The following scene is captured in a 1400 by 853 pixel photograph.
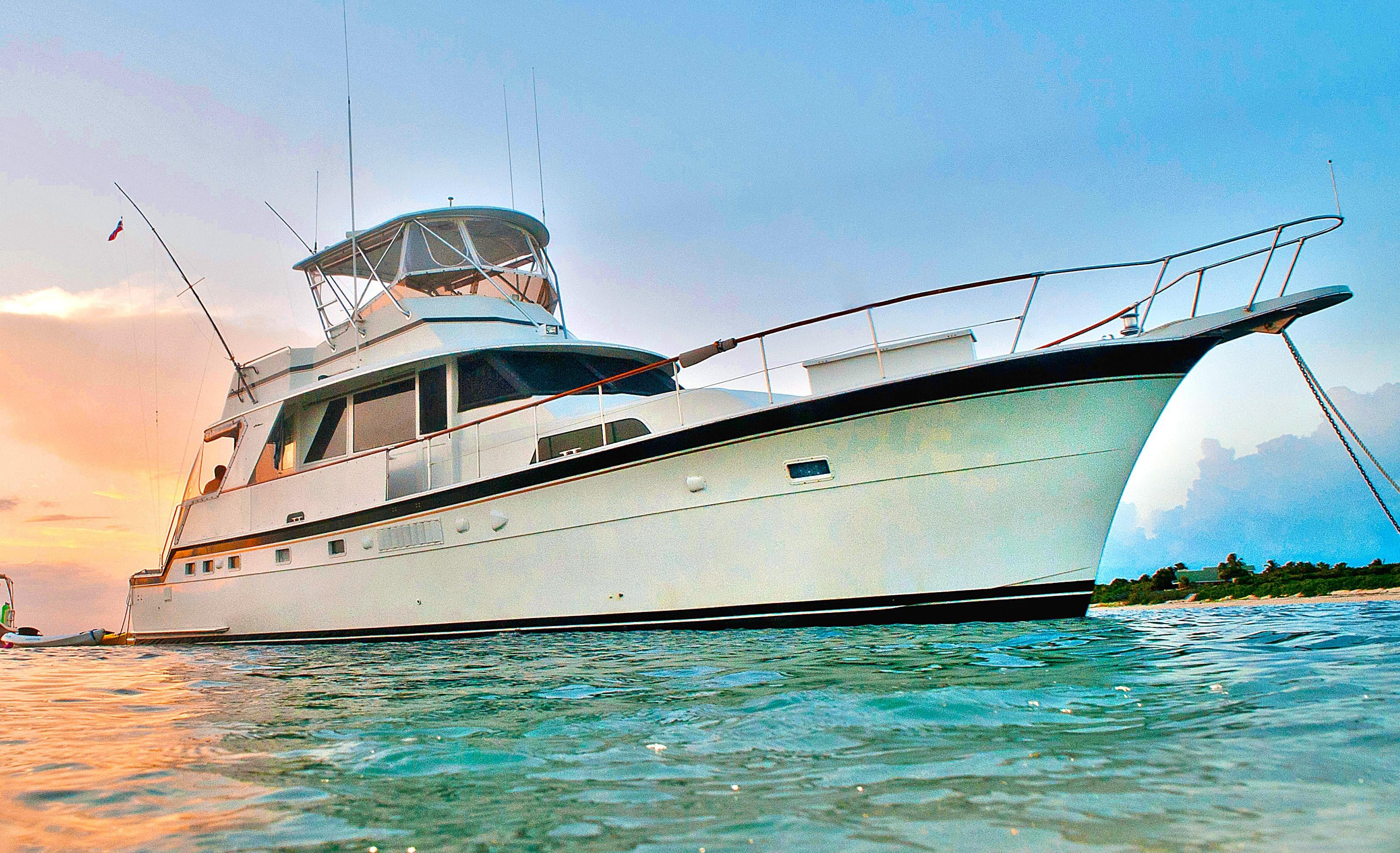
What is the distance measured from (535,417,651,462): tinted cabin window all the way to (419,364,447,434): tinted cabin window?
6.26ft

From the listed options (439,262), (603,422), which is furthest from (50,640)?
(603,422)

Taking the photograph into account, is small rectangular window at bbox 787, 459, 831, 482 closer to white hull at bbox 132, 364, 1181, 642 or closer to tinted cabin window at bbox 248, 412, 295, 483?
white hull at bbox 132, 364, 1181, 642

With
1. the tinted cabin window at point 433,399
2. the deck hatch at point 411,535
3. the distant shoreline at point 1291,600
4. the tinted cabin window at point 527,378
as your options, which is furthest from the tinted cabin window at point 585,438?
the distant shoreline at point 1291,600

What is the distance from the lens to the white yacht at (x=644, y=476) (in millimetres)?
6012

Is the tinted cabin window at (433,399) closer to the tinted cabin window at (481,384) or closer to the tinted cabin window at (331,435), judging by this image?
the tinted cabin window at (481,384)

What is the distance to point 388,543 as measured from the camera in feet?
28.9

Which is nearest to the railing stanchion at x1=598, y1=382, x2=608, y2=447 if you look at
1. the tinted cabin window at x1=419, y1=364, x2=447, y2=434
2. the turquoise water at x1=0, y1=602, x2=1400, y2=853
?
the tinted cabin window at x1=419, y1=364, x2=447, y2=434

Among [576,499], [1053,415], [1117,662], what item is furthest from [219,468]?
[1117,662]

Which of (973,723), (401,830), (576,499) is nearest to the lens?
(401,830)

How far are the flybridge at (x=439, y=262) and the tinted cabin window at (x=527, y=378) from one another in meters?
1.89

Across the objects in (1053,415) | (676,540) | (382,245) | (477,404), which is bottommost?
(676,540)

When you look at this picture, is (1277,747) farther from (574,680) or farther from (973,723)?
(574,680)

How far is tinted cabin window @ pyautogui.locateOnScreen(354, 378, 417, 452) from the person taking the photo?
31.7 ft

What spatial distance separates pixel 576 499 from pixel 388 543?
2.78 metres
